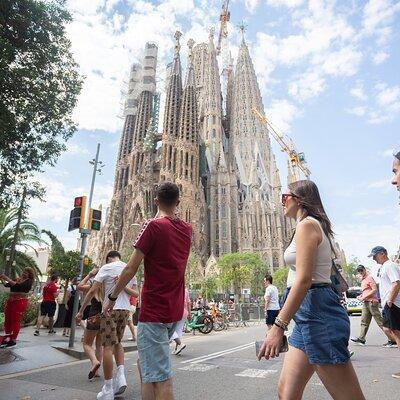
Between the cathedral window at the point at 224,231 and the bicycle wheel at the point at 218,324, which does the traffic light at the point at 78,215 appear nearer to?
the bicycle wheel at the point at 218,324

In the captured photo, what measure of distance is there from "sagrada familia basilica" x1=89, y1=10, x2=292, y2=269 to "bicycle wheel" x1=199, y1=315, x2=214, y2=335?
3592 centimetres

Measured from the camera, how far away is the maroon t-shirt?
262cm

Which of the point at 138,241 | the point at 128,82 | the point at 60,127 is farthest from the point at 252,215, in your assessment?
the point at 138,241

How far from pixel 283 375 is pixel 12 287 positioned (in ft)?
24.6

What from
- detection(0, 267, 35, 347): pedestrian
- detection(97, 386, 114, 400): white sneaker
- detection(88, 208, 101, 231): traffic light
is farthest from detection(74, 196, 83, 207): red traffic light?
detection(97, 386, 114, 400): white sneaker

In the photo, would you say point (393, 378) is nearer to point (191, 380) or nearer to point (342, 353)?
point (191, 380)

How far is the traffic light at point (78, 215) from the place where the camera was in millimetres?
8562

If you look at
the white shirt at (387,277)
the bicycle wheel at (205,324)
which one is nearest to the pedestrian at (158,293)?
the white shirt at (387,277)

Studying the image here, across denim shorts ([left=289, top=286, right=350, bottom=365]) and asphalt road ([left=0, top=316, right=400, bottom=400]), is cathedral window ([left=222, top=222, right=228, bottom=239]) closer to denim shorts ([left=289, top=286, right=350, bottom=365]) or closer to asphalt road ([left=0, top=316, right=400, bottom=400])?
asphalt road ([left=0, top=316, right=400, bottom=400])

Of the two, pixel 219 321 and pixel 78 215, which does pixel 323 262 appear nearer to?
pixel 78 215

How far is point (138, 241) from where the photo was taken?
2672 mm

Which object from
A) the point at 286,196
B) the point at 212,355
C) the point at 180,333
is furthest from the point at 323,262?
the point at 212,355

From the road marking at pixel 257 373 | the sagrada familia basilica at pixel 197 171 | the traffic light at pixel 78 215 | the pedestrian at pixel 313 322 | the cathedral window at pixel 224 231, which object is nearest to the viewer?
the pedestrian at pixel 313 322

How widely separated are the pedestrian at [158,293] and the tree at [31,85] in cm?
907
